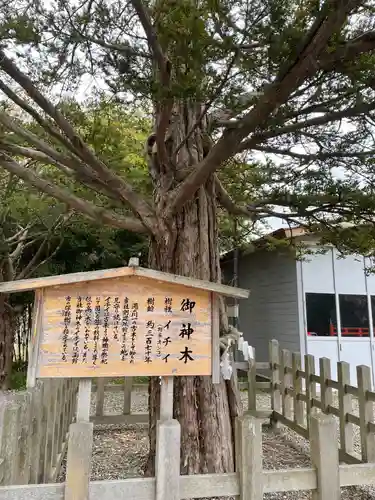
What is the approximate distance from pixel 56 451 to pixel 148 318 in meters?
2.04

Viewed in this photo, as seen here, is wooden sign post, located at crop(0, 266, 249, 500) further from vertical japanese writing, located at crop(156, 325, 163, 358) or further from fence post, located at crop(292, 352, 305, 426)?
fence post, located at crop(292, 352, 305, 426)

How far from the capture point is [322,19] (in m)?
2.01

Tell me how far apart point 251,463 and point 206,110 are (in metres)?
2.20

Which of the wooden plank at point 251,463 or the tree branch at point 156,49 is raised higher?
the tree branch at point 156,49

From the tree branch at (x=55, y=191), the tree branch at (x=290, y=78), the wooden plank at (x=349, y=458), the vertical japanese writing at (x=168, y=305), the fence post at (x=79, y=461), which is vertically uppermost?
the tree branch at (x=290, y=78)

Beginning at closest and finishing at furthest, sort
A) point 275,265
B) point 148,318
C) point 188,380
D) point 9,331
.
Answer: point 148,318
point 188,380
point 9,331
point 275,265

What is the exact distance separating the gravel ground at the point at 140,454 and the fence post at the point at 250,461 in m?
1.36

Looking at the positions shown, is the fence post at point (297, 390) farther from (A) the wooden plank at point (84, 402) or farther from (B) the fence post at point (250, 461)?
(A) the wooden plank at point (84, 402)

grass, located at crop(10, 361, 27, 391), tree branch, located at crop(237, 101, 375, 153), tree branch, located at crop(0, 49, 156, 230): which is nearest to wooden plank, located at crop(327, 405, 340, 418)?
tree branch, located at crop(0, 49, 156, 230)

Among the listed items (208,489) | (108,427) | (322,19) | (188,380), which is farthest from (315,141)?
(108,427)

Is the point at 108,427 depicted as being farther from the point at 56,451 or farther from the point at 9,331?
the point at 9,331

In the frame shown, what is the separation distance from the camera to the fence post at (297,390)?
4.83m

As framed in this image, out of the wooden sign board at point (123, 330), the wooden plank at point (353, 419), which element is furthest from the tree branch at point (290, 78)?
the wooden plank at point (353, 419)

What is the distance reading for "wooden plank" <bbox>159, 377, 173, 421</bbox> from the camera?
227 centimetres
